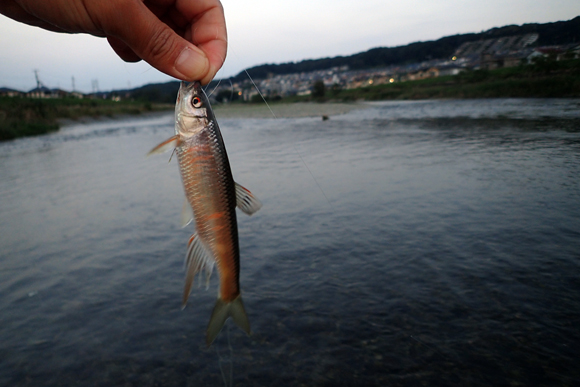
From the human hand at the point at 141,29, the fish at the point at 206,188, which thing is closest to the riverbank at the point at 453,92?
the human hand at the point at 141,29

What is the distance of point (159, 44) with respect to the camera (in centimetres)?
216

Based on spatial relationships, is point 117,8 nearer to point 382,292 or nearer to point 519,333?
point 382,292

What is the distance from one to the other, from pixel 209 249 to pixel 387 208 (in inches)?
244

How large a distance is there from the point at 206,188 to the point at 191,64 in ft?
2.23

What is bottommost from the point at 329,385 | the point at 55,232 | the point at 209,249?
the point at 329,385

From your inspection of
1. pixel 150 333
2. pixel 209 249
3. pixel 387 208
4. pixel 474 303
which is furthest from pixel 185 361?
pixel 387 208

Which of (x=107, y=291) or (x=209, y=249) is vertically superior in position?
(x=209, y=249)

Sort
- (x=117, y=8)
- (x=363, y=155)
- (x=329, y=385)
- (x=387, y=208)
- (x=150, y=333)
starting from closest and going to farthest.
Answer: (x=117, y=8) < (x=329, y=385) < (x=150, y=333) < (x=387, y=208) < (x=363, y=155)

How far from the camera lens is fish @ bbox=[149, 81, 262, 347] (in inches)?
74.0

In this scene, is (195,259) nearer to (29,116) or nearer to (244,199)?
(244,199)

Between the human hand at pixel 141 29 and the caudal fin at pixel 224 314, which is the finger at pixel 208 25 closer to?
the human hand at pixel 141 29

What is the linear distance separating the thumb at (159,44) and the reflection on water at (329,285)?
2.83 meters

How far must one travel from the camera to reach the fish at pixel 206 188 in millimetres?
1881

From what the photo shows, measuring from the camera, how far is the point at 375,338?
400cm
